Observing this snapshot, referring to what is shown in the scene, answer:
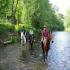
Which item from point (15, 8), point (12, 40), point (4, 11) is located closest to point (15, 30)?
point (15, 8)

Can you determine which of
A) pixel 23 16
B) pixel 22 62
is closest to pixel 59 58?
pixel 22 62

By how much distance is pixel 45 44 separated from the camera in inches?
661

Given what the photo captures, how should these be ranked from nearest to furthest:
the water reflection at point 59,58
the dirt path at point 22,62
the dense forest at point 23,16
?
1. the dirt path at point 22,62
2. the water reflection at point 59,58
3. the dense forest at point 23,16

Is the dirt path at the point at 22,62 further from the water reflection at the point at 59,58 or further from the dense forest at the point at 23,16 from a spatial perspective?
the dense forest at the point at 23,16

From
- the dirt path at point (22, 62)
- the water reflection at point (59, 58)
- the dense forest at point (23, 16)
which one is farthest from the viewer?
the dense forest at point (23, 16)

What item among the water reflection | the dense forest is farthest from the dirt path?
the dense forest

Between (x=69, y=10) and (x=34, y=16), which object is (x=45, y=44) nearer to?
(x=34, y=16)

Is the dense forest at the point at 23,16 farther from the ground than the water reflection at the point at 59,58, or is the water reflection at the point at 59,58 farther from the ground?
the dense forest at the point at 23,16

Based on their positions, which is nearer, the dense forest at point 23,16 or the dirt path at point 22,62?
the dirt path at point 22,62

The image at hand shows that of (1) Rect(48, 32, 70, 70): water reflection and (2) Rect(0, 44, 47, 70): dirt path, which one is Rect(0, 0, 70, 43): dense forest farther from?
(2) Rect(0, 44, 47, 70): dirt path

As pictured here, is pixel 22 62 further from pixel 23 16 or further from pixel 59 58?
pixel 23 16

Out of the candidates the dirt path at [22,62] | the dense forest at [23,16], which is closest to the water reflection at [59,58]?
the dirt path at [22,62]

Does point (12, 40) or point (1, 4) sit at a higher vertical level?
point (1, 4)

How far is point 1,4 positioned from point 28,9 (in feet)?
63.6
